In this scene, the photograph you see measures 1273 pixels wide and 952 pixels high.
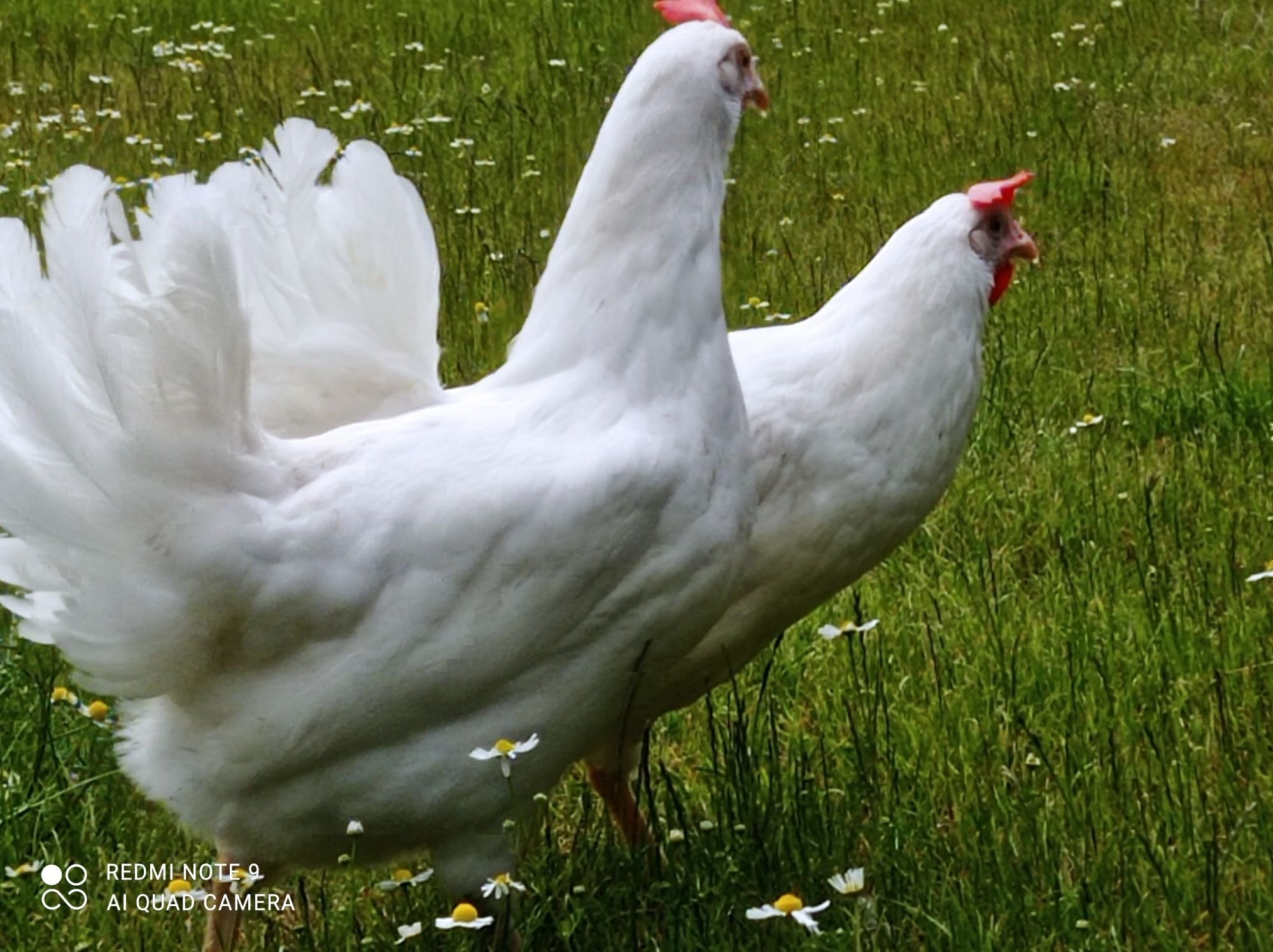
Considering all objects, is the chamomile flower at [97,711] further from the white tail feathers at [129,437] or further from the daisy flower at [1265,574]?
the white tail feathers at [129,437]

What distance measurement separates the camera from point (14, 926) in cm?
329

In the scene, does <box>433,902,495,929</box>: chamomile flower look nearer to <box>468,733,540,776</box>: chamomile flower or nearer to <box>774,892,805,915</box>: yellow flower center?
<box>468,733,540,776</box>: chamomile flower

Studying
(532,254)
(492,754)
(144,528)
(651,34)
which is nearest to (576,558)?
(492,754)

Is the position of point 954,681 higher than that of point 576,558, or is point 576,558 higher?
point 576,558

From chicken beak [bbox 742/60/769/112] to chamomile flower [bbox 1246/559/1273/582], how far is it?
126 cm

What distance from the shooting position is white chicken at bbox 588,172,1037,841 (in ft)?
11.3

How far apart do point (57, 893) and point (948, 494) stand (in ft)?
8.28

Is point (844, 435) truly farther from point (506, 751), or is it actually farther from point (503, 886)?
point (503, 886)

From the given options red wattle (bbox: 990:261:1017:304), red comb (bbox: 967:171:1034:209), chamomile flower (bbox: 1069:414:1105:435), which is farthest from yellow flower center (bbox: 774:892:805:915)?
chamomile flower (bbox: 1069:414:1105:435)

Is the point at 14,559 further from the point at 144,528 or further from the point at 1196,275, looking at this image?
the point at 1196,275

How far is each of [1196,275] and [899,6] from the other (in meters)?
4.11

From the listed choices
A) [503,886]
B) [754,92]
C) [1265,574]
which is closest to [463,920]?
[503,886]

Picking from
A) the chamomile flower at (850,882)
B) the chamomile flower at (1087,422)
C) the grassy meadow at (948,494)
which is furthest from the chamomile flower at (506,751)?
the chamomile flower at (1087,422)

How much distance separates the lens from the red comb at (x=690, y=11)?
3574mm
